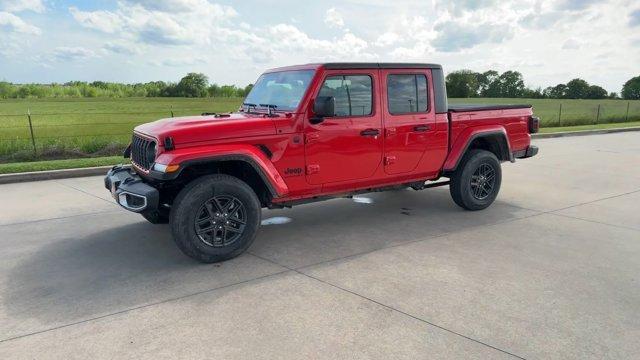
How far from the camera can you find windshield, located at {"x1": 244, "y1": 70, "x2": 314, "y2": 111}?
17.1ft

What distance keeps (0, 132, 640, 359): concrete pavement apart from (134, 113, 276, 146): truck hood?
1.22 metres

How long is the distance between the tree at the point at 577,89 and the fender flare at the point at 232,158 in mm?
75899

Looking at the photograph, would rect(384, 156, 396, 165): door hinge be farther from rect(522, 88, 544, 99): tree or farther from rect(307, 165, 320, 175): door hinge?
rect(522, 88, 544, 99): tree

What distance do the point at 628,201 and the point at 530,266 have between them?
3.81m

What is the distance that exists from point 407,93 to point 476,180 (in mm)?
1685

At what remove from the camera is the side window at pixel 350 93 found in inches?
207

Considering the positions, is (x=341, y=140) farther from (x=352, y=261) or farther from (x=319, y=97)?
(x=352, y=261)

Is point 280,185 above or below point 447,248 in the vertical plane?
above

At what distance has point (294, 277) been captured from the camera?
4.33 meters

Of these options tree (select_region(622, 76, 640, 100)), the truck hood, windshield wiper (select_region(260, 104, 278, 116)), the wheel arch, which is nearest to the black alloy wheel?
the wheel arch

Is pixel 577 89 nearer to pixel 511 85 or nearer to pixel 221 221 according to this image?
pixel 511 85

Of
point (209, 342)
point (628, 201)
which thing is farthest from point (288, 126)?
point (628, 201)

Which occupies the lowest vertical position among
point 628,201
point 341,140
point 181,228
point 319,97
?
point 628,201

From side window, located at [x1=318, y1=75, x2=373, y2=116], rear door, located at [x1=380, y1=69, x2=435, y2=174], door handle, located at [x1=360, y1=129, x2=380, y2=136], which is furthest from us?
rear door, located at [x1=380, y1=69, x2=435, y2=174]
